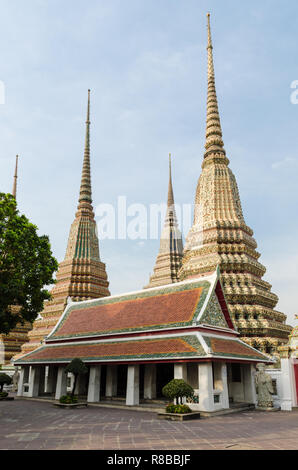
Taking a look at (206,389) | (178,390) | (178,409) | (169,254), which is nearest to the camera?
(178,390)

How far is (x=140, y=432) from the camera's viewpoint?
1212 cm

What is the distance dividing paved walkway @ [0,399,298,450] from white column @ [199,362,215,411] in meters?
0.70

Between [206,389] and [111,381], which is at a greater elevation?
[206,389]

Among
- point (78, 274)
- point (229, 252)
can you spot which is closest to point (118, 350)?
point (229, 252)

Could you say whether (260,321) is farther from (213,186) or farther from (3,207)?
(3,207)

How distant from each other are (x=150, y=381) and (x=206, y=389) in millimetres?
5160

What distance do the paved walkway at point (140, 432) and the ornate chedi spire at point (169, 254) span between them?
116 feet

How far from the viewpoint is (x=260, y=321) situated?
2891cm

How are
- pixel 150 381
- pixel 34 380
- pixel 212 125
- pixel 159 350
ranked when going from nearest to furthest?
pixel 159 350 < pixel 150 381 < pixel 34 380 < pixel 212 125

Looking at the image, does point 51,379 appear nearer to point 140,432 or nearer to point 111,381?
point 111,381

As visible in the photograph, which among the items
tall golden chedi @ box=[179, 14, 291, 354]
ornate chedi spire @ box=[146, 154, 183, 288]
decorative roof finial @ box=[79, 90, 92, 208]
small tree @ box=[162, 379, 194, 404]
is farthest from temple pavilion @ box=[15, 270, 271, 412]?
ornate chedi spire @ box=[146, 154, 183, 288]

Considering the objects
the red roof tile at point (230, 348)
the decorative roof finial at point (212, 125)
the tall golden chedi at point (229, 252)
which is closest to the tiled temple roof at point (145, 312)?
the red roof tile at point (230, 348)
